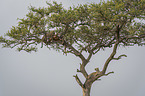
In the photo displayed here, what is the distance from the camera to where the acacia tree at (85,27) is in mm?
10211

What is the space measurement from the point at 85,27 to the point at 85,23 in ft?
0.76

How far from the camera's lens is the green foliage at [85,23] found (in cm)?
1015

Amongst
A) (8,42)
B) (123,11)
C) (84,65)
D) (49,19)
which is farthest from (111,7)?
(8,42)

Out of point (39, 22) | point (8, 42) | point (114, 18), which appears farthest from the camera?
point (8, 42)

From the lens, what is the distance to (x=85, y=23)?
11695 millimetres

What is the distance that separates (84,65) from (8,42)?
15.1 ft

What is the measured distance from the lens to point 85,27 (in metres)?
11.8

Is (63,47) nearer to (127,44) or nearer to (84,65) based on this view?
(84,65)

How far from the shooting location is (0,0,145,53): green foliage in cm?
1015

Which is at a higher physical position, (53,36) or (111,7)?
(111,7)

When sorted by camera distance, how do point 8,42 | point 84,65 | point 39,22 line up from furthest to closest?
point 84,65 < point 8,42 < point 39,22

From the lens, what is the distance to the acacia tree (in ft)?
33.5

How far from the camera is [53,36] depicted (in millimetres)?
11680

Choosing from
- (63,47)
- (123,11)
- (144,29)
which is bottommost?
(63,47)
